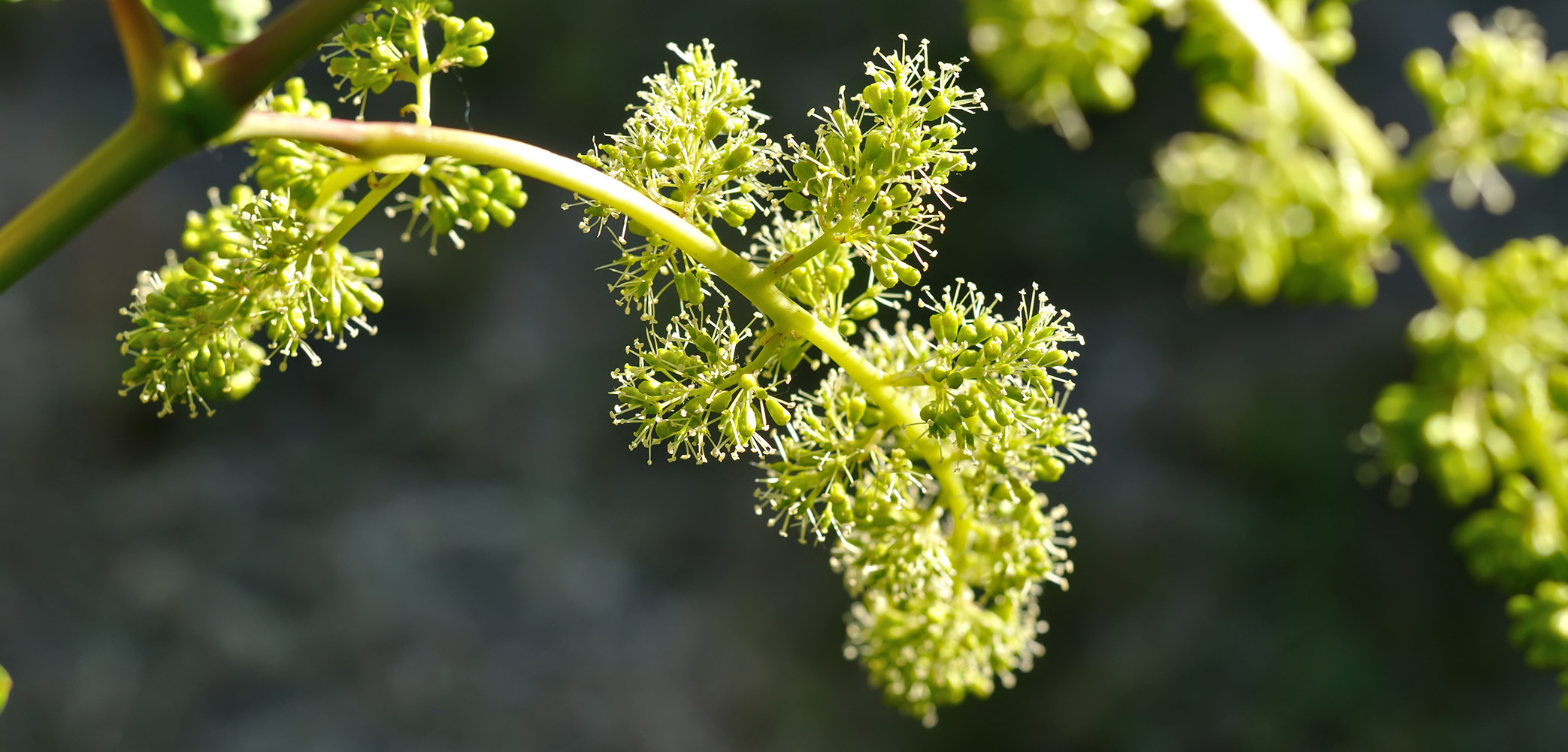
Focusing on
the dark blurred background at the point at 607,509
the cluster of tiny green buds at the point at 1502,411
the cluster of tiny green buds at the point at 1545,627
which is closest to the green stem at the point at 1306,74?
the cluster of tiny green buds at the point at 1502,411

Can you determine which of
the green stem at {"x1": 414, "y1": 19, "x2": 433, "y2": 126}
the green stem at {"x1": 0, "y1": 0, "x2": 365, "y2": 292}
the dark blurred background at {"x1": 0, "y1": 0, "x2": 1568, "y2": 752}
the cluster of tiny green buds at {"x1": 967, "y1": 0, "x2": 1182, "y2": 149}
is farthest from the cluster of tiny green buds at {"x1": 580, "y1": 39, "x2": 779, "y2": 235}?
the dark blurred background at {"x1": 0, "y1": 0, "x2": 1568, "y2": 752}

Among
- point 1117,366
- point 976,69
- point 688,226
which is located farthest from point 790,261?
point 1117,366

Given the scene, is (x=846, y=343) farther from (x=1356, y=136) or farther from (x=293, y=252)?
(x=1356, y=136)

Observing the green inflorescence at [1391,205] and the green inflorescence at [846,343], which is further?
the green inflorescence at [1391,205]

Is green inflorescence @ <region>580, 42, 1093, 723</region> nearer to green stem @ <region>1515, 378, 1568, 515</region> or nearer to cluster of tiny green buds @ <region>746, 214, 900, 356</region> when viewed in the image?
cluster of tiny green buds @ <region>746, 214, 900, 356</region>

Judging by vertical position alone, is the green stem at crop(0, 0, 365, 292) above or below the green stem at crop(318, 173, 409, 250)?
below

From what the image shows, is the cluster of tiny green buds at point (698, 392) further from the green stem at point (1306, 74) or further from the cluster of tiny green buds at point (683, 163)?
the green stem at point (1306, 74)
